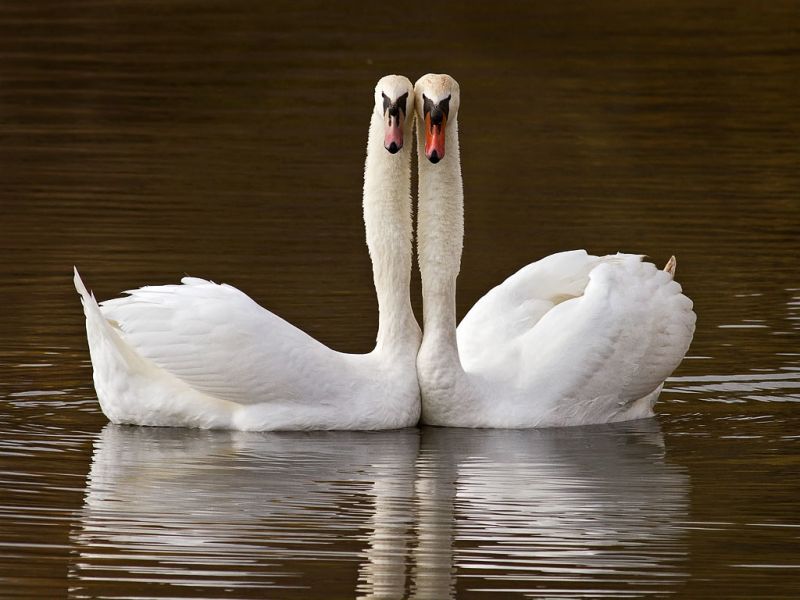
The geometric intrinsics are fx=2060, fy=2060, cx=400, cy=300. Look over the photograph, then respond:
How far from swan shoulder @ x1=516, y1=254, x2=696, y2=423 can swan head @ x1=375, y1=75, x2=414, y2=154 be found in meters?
1.49

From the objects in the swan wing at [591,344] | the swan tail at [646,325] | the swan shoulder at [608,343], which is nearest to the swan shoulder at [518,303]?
the swan wing at [591,344]

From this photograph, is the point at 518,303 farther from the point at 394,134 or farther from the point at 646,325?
the point at 394,134

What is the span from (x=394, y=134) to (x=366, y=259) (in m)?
5.43

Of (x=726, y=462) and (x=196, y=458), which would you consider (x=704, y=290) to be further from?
(x=196, y=458)

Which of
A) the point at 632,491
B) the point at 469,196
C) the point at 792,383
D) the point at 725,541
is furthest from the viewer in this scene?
the point at 469,196

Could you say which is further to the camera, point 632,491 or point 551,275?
point 551,275

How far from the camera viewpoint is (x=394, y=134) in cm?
1166

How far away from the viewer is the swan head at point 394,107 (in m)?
11.7

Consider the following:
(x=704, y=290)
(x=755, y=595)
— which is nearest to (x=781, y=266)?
(x=704, y=290)

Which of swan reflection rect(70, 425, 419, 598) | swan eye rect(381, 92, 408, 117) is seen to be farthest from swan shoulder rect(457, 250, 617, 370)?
swan eye rect(381, 92, 408, 117)

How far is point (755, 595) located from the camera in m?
8.65

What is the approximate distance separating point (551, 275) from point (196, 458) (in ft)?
10.0

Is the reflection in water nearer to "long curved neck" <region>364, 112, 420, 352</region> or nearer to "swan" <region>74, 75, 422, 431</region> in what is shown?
"swan" <region>74, 75, 422, 431</region>

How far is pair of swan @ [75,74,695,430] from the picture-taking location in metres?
11.5
